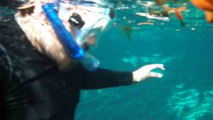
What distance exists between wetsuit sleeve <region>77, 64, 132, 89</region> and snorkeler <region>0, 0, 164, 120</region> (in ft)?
2.71

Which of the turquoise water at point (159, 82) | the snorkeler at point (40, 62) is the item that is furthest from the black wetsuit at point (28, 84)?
the turquoise water at point (159, 82)

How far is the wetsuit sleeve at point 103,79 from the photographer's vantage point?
21.4 feet

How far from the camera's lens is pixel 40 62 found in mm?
4492

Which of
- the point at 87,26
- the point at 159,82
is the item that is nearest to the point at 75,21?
the point at 87,26

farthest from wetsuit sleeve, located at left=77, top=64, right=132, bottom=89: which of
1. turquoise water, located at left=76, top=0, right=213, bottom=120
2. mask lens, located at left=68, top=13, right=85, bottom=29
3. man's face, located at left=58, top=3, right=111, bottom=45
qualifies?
turquoise water, located at left=76, top=0, right=213, bottom=120

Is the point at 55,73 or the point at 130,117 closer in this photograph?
the point at 55,73


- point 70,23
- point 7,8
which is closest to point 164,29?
point 7,8

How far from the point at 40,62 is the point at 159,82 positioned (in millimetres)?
24824

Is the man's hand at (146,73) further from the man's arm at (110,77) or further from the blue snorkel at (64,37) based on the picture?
the blue snorkel at (64,37)

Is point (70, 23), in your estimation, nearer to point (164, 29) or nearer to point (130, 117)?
point (164, 29)

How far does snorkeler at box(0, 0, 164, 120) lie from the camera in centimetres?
401

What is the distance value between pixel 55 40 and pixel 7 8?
3940 mm

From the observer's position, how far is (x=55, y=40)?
477 centimetres

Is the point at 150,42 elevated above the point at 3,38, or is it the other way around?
the point at 3,38
